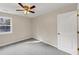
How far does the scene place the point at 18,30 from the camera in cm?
183

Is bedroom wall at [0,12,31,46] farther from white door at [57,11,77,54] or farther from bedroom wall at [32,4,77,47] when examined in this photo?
white door at [57,11,77,54]

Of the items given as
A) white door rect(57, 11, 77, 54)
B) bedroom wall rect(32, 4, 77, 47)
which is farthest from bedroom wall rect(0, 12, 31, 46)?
white door rect(57, 11, 77, 54)

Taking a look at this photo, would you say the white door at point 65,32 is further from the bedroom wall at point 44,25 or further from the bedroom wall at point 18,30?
the bedroom wall at point 18,30

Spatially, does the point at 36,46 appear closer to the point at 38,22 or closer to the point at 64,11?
the point at 38,22

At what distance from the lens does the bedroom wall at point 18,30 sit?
168cm

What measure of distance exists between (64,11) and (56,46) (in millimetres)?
744

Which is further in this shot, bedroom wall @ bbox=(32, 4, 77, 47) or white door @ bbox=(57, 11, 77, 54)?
bedroom wall @ bbox=(32, 4, 77, 47)

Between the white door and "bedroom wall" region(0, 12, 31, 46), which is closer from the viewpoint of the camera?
the white door

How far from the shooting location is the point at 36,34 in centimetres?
181

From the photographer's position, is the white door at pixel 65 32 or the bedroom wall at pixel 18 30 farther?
the bedroom wall at pixel 18 30

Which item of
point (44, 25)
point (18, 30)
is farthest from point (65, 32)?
point (18, 30)

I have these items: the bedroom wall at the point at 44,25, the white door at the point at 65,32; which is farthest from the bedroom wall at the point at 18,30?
the white door at the point at 65,32

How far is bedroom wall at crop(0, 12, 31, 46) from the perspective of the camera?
168 centimetres
